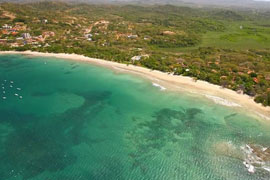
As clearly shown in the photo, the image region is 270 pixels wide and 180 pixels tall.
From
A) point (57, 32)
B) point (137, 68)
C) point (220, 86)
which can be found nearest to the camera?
point (220, 86)

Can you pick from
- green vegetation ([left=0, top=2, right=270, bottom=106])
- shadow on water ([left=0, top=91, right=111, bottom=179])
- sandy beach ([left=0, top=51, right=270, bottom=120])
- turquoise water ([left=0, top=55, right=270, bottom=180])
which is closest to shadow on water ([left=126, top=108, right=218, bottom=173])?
turquoise water ([left=0, top=55, right=270, bottom=180])

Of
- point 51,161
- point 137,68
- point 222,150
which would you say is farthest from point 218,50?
point 51,161

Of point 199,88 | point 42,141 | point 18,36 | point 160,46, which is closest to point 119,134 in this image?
point 42,141

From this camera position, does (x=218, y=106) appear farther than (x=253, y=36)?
No

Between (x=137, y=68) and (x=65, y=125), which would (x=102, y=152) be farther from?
(x=137, y=68)

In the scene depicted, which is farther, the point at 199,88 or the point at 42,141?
the point at 199,88

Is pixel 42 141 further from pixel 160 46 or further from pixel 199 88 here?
pixel 160 46

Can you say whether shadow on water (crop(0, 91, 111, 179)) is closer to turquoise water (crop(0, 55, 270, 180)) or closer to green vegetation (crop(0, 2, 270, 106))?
turquoise water (crop(0, 55, 270, 180))

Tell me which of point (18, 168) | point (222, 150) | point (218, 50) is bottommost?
point (18, 168)
